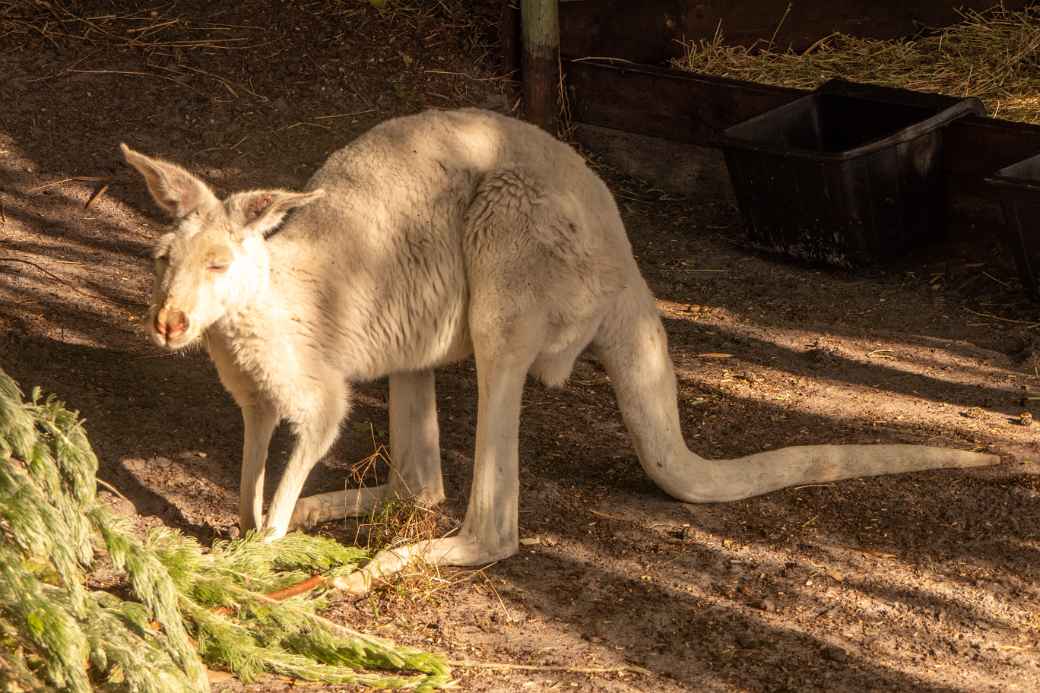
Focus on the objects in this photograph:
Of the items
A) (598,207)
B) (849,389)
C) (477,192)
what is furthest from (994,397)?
(477,192)

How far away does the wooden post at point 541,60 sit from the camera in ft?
22.5

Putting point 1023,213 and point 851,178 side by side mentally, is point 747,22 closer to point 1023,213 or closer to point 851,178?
point 851,178

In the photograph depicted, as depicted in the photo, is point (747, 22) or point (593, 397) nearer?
point (593, 397)

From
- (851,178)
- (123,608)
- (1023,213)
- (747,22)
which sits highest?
(747,22)

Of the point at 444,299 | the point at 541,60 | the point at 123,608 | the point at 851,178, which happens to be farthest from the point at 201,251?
the point at 541,60

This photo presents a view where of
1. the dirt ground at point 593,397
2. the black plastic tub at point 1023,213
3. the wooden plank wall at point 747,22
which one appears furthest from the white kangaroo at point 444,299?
the wooden plank wall at point 747,22

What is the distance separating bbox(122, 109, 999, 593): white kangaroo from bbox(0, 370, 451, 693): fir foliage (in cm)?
40

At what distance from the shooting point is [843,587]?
3.75 m

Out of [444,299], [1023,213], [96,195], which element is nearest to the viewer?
[444,299]

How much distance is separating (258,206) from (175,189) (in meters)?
0.22

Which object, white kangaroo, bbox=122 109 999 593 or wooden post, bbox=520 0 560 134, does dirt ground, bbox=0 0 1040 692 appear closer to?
wooden post, bbox=520 0 560 134

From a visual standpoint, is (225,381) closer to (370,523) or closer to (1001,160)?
(370,523)

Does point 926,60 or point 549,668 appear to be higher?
point 926,60

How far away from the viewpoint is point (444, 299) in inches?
151
